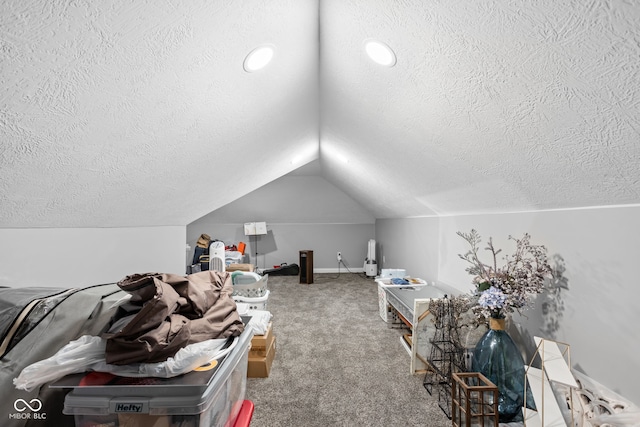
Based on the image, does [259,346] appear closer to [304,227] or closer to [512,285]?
[512,285]

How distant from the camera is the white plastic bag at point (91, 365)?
85 centimetres

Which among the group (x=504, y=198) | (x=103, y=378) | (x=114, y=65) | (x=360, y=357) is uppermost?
(x=114, y=65)

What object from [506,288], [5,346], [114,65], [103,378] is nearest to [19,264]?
[5,346]

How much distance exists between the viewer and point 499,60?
40.3 inches

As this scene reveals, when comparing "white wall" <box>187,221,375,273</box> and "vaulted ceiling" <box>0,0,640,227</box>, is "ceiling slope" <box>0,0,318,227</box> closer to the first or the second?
"vaulted ceiling" <box>0,0,640,227</box>

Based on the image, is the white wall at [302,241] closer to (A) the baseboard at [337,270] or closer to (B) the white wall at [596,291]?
(A) the baseboard at [337,270]

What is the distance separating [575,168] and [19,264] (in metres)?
2.73

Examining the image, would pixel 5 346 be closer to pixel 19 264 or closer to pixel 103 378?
pixel 103 378

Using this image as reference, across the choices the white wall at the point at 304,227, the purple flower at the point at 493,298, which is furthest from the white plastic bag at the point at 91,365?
the white wall at the point at 304,227

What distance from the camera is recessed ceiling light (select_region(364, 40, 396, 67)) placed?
135 centimetres

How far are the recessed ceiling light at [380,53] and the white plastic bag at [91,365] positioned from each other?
4.47 ft

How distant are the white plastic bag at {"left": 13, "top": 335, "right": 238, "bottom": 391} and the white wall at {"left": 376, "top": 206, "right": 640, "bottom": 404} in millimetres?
1730

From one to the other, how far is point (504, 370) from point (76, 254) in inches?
109

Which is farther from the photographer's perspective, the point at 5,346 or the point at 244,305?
the point at 244,305
